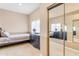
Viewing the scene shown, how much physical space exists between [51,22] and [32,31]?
2082mm

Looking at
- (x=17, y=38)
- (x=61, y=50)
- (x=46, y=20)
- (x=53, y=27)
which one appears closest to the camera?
(x=61, y=50)

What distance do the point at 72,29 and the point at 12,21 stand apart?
229cm

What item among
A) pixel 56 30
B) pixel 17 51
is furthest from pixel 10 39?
pixel 56 30

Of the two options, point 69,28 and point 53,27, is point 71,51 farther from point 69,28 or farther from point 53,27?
point 53,27

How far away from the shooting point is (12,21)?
10.2ft

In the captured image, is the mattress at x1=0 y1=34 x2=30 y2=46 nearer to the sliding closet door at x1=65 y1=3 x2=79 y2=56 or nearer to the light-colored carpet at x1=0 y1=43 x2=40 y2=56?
the light-colored carpet at x1=0 y1=43 x2=40 y2=56

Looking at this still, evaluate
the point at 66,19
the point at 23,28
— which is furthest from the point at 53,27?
the point at 23,28

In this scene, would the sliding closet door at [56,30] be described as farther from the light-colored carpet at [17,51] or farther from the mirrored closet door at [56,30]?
the light-colored carpet at [17,51]

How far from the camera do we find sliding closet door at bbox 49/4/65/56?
1.57 m

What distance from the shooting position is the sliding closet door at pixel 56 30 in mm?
1568

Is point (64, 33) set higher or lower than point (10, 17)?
lower

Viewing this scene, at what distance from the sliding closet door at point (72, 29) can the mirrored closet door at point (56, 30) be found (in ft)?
0.45

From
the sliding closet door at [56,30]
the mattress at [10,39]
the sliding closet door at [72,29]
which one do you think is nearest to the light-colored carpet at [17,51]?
the mattress at [10,39]

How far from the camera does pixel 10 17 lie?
10.00ft
